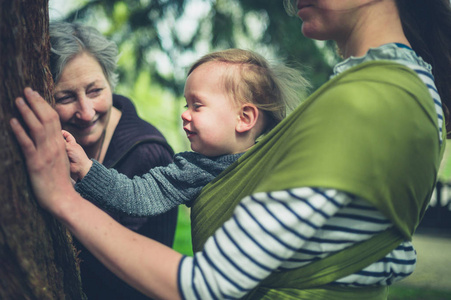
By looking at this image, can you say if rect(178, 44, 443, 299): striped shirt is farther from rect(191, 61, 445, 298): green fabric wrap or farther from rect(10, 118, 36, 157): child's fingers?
rect(10, 118, 36, 157): child's fingers

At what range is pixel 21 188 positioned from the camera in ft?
4.00

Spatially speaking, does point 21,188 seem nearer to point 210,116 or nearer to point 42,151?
point 42,151

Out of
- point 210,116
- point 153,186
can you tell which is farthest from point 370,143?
point 153,186

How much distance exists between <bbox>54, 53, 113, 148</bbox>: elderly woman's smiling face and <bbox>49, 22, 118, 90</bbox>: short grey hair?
38mm

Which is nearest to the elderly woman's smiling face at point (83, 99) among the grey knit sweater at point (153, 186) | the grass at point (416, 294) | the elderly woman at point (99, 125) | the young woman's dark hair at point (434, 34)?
the elderly woman at point (99, 125)

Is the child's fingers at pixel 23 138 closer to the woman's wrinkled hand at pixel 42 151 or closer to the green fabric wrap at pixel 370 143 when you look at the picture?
the woman's wrinkled hand at pixel 42 151

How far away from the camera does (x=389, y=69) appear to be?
118cm

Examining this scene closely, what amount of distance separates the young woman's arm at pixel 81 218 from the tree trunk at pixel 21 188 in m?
0.04

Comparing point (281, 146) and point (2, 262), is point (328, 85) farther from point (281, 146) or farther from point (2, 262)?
point (2, 262)

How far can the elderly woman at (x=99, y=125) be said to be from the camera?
235 centimetres

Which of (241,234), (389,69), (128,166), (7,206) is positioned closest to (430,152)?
(389,69)

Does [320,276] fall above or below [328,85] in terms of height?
below

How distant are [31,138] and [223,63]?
3.13 feet

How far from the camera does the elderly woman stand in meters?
2.35
